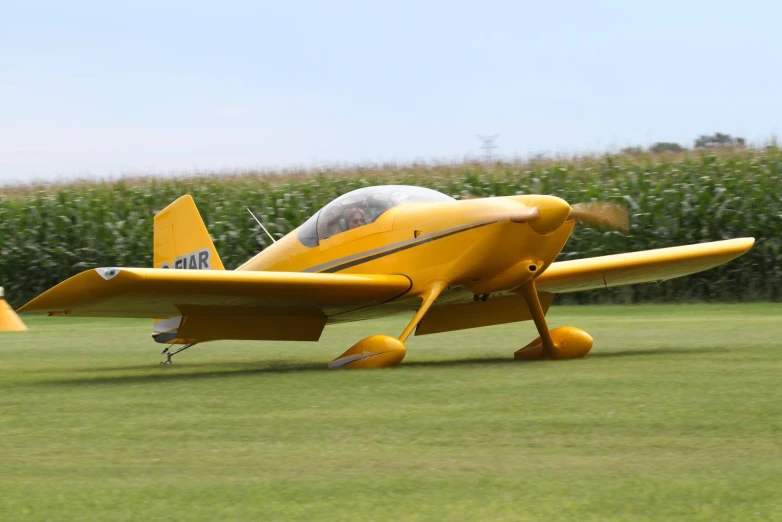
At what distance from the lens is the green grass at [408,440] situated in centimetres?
384

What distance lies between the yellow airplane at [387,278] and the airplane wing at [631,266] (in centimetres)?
2

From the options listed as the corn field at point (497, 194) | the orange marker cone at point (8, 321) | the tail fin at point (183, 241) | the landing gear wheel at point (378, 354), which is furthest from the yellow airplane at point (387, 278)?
the corn field at point (497, 194)

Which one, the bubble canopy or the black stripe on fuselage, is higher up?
the bubble canopy

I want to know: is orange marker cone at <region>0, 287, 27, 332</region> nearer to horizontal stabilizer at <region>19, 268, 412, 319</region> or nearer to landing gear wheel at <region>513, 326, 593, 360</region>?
horizontal stabilizer at <region>19, 268, 412, 319</region>

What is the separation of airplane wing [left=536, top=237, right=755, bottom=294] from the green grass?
→ 1.08 m

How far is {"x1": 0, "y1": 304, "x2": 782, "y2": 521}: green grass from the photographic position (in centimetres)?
384

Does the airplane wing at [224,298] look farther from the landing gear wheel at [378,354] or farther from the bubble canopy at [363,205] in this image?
the bubble canopy at [363,205]

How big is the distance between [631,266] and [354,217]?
2.90m

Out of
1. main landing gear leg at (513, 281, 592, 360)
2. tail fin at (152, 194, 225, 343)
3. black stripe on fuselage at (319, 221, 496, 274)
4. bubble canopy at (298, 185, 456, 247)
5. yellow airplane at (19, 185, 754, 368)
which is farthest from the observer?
tail fin at (152, 194, 225, 343)

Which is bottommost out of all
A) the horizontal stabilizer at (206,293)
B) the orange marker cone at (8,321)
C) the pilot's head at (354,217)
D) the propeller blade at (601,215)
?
the orange marker cone at (8,321)

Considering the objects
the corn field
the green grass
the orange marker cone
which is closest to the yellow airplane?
the green grass

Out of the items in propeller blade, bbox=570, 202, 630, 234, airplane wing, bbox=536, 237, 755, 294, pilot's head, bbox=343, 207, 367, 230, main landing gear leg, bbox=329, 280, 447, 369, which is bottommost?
main landing gear leg, bbox=329, 280, 447, 369

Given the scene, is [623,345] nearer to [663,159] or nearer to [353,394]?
[353,394]

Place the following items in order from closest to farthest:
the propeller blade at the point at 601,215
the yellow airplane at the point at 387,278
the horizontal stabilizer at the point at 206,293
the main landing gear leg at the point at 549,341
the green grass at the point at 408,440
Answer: the green grass at the point at 408,440
the horizontal stabilizer at the point at 206,293
the yellow airplane at the point at 387,278
the propeller blade at the point at 601,215
the main landing gear leg at the point at 549,341
